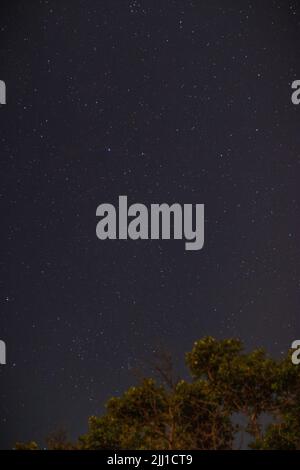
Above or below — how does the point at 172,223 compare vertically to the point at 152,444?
above

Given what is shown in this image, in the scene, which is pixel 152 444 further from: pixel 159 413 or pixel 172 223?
pixel 172 223

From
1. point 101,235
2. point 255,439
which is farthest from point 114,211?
point 255,439

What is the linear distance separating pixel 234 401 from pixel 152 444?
8.15ft

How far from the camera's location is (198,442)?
15.3 metres

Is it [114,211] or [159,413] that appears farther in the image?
[114,211]

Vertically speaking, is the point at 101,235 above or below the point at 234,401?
above

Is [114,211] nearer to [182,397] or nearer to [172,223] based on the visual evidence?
[172,223]

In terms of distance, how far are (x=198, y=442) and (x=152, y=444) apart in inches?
91.6

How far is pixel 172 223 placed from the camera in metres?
15.6
